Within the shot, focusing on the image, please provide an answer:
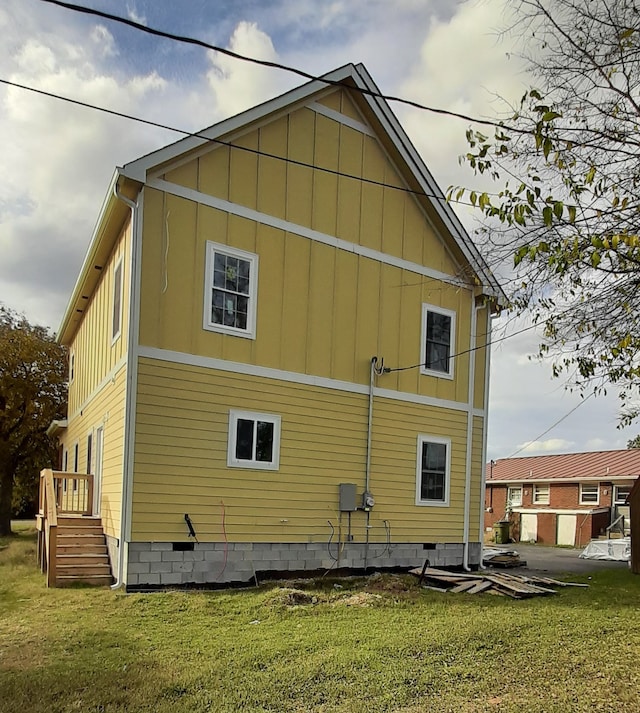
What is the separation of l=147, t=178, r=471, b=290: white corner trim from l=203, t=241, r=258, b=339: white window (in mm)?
713

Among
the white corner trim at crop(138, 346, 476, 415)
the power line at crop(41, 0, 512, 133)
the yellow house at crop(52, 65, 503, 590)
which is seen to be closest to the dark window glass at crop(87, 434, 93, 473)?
the yellow house at crop(52, 65, 503, 590)

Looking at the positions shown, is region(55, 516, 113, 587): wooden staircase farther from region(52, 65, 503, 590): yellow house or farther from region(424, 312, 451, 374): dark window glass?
region(424, 312, 451, 374): dark window glass

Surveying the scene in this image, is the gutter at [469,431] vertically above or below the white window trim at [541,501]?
above

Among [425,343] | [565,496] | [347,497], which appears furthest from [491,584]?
[565,496]

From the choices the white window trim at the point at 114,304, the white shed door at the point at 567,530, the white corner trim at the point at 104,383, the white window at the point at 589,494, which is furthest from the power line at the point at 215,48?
the white window at the point at 589,494

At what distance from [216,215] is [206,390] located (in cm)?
307

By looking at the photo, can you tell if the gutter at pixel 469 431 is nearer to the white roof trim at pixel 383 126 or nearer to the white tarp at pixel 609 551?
the white roof trim at pixel 383 126

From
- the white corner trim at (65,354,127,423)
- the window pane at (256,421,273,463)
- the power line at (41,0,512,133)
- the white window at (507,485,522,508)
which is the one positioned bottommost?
the white window at (507,485,522,508)

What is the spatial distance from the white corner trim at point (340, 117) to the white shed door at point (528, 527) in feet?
69.1

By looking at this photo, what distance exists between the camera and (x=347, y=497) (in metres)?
12.8

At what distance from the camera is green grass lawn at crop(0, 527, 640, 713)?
228 inches

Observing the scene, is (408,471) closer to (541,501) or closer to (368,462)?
(368,462)

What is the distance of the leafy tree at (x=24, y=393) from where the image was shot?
23.5m

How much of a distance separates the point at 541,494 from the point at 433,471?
734 inches
